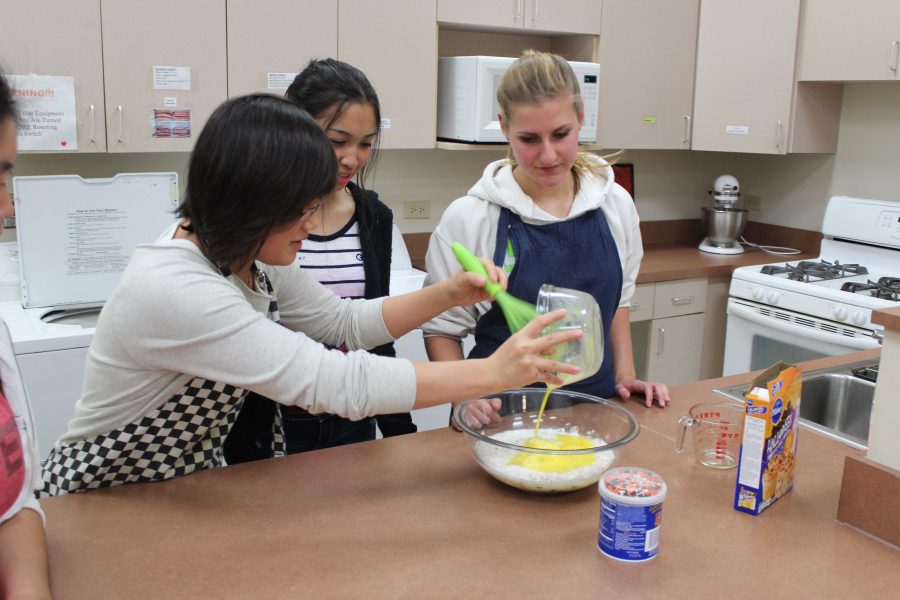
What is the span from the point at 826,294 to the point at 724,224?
94 cm

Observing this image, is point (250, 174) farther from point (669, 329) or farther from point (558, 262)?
point (669, 329)

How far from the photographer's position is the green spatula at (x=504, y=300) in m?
1.35

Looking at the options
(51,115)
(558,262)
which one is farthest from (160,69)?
(558,262)

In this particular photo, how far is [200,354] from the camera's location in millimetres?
1125

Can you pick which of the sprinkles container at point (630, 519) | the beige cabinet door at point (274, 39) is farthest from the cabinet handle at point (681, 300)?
the sprinkles container at point (630, 519)

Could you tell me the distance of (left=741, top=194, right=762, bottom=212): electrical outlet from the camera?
418 centimetres

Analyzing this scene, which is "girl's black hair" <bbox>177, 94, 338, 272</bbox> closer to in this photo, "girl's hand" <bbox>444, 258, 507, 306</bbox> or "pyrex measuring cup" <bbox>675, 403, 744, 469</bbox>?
"girl's hand" <bbox>444, 258, 507, 306</bbox>

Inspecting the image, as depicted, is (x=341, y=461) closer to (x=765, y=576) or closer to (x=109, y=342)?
(x=109, y=342)

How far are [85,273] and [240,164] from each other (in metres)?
1.80

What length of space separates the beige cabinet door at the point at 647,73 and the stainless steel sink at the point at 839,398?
1884 millimetres

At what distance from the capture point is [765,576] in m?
1.08

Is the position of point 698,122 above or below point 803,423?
above

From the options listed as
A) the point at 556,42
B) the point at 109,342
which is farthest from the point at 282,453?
the point at 556,42

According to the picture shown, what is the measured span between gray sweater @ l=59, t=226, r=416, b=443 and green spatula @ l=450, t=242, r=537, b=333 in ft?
0.78
